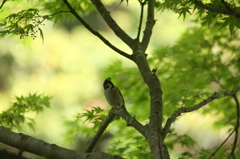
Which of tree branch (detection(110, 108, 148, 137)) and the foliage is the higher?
the foliage

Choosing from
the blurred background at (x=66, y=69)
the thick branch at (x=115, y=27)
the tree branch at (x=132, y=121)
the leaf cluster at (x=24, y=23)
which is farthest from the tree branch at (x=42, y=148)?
the blurred background at (x=66, y=69)

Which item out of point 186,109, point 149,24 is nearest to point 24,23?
point 149,24

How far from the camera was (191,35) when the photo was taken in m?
2.94

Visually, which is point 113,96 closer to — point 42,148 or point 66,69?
point 42,148

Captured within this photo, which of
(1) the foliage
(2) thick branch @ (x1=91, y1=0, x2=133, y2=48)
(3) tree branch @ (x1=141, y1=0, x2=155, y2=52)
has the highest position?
(3) tree branch @ (x1=141, y1=0, x2=155, y2=52)

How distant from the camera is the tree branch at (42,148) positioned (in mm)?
1356

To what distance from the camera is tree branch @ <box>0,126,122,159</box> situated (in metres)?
1.36

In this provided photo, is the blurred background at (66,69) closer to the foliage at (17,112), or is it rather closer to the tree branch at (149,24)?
the foliage at (17,112)

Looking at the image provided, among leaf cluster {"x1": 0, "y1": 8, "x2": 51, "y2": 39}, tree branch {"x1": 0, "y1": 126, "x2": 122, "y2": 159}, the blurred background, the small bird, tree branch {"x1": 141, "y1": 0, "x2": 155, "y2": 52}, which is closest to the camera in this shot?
tree branch {"x1": 0, "y1": 126, "x2": 122, "y2": 159}

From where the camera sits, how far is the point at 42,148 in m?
1.41

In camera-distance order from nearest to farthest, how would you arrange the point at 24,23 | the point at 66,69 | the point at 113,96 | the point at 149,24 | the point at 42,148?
the point at 42,148 → the point at 24,23 → the point at 113,96 → the point at 149,24 → the point at 66,69

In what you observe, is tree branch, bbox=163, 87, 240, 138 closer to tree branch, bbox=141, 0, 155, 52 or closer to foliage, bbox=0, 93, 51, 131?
tree branch, bbox=141, 0, 155, 52

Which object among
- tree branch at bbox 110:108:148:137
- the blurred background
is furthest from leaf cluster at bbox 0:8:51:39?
the blurred background

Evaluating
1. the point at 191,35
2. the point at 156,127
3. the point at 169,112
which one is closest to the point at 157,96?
the point at 156,127
